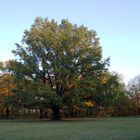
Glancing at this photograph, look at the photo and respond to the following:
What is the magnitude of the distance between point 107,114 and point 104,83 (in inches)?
1812

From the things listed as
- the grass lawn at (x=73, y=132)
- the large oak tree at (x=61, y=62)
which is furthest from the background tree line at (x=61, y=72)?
the grass lawn at (x=73, y=132)

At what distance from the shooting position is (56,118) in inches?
2450

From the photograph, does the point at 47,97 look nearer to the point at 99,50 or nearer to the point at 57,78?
the point at 57,78

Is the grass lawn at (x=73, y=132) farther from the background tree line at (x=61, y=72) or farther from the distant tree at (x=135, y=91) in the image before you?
the distant tree at (x=135, y=91)

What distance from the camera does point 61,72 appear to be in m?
57.7

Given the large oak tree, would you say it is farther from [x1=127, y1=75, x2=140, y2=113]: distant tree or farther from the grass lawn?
[x1=127, y1=75, x2=140, y2=113]: distant tree

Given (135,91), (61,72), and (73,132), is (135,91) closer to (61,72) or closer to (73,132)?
(61,72)

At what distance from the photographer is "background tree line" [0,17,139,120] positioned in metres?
57.9

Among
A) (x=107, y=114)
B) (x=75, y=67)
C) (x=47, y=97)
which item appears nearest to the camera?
(x=47, y=97)

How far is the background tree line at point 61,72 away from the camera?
190 feet

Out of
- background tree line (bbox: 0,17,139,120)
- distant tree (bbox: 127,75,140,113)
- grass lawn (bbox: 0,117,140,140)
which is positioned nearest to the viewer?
grass lawn (bbox: 0,117,140,140)

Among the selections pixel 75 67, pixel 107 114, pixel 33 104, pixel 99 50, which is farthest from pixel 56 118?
pixel 107 114

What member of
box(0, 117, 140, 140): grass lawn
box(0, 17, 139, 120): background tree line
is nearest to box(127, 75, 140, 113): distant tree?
box(0, 17, 139, 120): background tree line

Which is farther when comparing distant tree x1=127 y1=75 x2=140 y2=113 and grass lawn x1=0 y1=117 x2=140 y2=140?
distant tree x1=127 y1=75 x2=140 y2=113
